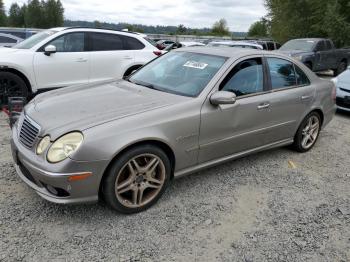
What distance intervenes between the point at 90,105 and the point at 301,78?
310 centimetres

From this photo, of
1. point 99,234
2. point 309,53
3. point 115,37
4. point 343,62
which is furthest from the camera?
point 343,62

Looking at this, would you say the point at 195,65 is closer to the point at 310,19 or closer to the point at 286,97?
the point at 286,97

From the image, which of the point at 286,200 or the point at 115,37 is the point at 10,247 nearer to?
the point at 286,200

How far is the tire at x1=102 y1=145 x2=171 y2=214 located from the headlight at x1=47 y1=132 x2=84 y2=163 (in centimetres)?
37

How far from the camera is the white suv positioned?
6906 mm

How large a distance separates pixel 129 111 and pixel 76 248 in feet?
4.24

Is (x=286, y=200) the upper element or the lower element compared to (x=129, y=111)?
lower

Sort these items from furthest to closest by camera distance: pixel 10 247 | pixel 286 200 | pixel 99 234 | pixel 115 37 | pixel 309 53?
pixel 309 53, pixel 115 37, pixel 286 200, pixel 99 234, pixel 10 247

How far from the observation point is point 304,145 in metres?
5.52

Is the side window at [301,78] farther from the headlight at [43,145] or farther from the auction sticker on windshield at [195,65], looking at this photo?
the headlight at [43,145]

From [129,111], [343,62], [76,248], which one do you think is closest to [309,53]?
[343,62]

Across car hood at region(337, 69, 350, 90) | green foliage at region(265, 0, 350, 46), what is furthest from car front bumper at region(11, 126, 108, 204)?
green foliage at region(265, 0, 350, 46)

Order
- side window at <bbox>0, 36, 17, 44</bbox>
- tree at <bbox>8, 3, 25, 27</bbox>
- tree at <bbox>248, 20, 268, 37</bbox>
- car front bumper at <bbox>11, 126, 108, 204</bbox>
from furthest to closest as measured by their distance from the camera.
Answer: tree at <bbox>8, 3, 25, 27</bbox>, tree at <bbox>248, 20, 268, 37</bbox>, side window at <bbox>0, 36, 17, 44</bbox>, car front bumper at <bbox>11, 126, 108, 204</bbox>

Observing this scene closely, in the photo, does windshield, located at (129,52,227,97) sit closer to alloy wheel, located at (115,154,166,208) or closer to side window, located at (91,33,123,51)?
alloy wheel, located at (115,154,166,208)
